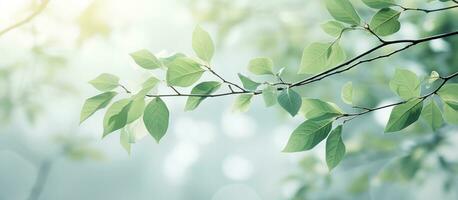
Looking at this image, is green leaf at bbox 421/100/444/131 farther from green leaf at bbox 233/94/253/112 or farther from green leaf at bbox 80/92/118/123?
green leaf at bbox 80/92/118/123

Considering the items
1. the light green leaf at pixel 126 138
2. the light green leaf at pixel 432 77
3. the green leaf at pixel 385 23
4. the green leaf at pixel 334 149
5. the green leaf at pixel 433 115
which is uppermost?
the green leaf at pixel 385 23

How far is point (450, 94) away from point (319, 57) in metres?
0.16

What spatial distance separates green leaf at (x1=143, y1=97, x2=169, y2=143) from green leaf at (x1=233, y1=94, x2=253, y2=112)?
0.09m

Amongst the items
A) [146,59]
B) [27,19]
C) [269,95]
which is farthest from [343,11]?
[27,19]

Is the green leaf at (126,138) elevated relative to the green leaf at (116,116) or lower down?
lower down

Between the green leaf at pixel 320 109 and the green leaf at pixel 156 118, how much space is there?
17 centimetres

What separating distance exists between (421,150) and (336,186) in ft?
8.82

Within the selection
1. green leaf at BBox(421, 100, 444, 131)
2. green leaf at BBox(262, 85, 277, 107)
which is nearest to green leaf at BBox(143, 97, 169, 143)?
green leaf at BBox(262, 85, 277, 107)

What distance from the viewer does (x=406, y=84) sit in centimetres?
52

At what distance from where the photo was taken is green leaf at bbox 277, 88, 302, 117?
482 mm

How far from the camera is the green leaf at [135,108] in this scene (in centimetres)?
52

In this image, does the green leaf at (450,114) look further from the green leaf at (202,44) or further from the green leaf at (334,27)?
the green leaf at (202,44)

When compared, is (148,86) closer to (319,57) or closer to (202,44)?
(202,44)

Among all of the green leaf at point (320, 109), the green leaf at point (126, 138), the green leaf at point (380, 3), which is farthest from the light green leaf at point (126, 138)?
the green leaf at point (380, 3)
